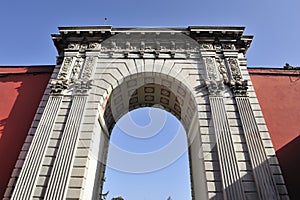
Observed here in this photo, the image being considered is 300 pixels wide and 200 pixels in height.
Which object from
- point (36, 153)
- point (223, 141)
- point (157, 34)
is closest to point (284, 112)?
point (223, 141)

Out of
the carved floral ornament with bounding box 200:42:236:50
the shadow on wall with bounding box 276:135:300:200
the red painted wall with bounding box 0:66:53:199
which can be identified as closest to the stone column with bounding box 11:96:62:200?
the red painted wall with bounding box 0:66:53:199

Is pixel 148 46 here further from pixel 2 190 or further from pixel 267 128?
pixel 2 190

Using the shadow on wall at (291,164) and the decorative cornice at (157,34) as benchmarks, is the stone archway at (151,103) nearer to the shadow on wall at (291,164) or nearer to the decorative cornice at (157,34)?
the decorative cornice at (157,34)

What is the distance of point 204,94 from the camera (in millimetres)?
10312

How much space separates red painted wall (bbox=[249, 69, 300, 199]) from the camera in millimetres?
8750

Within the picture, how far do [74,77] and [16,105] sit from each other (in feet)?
10.9

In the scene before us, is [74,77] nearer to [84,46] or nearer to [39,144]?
[84,46]

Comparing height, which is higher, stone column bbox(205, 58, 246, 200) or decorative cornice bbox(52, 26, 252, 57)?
decorative cornice bbox(52, 26, 252, 57)

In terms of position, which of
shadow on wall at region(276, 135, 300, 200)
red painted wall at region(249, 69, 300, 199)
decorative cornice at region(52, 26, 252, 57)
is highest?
decorative cornice at region(52, 26, 252, 57)

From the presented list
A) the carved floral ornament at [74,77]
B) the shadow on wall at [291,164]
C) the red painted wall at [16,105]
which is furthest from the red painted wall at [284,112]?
the red painted wall at [16,105]

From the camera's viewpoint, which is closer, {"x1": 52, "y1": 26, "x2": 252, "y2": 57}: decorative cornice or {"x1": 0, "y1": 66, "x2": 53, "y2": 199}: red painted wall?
{"x1": 0, "y1": 66, "x2": 53, "y2": 199}: red painted wall

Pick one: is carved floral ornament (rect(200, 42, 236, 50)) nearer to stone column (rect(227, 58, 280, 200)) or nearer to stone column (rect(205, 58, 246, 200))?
stone column (rect(227, 58, 280, 200))

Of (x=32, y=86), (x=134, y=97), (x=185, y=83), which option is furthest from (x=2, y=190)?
(x=185, y=83)

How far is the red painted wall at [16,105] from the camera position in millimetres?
9295
